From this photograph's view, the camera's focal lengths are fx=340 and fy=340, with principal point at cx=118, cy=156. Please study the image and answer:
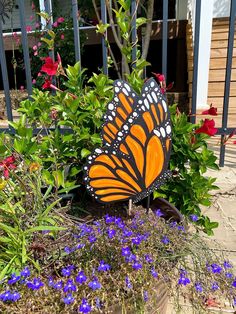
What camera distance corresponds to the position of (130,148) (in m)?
1.48

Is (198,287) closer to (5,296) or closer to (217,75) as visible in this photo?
(5,296)

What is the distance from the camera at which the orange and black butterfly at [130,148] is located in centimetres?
147

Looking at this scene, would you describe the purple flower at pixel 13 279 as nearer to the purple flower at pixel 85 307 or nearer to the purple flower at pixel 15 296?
the purple flower at pixel 15 296

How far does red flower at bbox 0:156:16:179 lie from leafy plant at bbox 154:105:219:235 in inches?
30.5

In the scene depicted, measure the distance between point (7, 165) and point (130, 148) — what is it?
0.59 meters

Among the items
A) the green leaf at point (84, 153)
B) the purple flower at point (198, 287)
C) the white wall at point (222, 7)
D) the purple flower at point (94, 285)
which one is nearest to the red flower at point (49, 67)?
the green leaf at point (84, 153)

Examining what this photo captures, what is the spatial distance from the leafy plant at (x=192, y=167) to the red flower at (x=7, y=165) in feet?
2.54

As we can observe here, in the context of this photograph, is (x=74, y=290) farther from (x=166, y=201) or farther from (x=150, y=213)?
(x=166, y=201)

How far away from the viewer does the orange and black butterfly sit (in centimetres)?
147

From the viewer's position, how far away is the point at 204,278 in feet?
4.56

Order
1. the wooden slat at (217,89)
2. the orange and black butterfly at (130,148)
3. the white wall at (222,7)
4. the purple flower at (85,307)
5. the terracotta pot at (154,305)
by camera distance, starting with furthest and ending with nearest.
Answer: the white wall at (222,7) < the wooden slat at (217,89) < the orange and black butterfly at (130,148) < the terracotta pot at (154,305) < the purple flower at (85,307)

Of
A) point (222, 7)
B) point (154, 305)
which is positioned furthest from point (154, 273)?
point (222, 7)

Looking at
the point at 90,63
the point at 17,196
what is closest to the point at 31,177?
the point at 17,196

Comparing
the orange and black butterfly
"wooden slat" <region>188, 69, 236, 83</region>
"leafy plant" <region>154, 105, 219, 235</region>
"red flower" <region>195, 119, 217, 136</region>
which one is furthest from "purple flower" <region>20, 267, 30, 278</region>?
"wooden slat" <region>188, 69, 236, 83</region>
